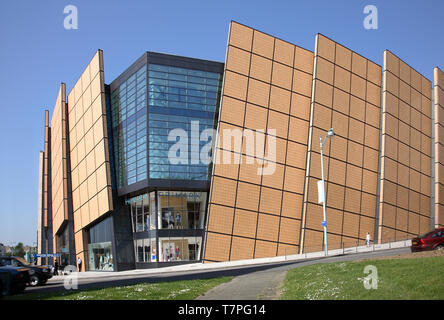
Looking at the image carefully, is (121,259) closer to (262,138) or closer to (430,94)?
(262,138)

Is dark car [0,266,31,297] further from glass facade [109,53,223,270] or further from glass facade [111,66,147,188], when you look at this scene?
glass facade [111,66,147,188]

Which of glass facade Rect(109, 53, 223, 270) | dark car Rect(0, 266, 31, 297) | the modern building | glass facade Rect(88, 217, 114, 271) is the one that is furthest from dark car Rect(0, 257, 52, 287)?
glass facade Rect(88, 217, 114, 271)

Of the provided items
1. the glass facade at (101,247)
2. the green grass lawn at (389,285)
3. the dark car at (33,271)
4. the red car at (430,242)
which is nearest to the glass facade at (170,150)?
the glass facade at (101,247)

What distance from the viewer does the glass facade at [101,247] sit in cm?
4669

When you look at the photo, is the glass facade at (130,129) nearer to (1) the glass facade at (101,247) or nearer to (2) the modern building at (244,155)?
(2) the modern building at (244,155)

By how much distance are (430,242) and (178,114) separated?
26.6 meters

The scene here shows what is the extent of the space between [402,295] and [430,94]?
5438cm

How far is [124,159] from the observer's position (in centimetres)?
4650

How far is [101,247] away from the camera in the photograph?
4834 centimetres

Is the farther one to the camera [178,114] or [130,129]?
[130,129]

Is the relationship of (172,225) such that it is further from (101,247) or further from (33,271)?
(33,271)

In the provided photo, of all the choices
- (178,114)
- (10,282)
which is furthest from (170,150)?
(10,282)

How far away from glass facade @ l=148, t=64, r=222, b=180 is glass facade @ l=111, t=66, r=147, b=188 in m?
1.02
